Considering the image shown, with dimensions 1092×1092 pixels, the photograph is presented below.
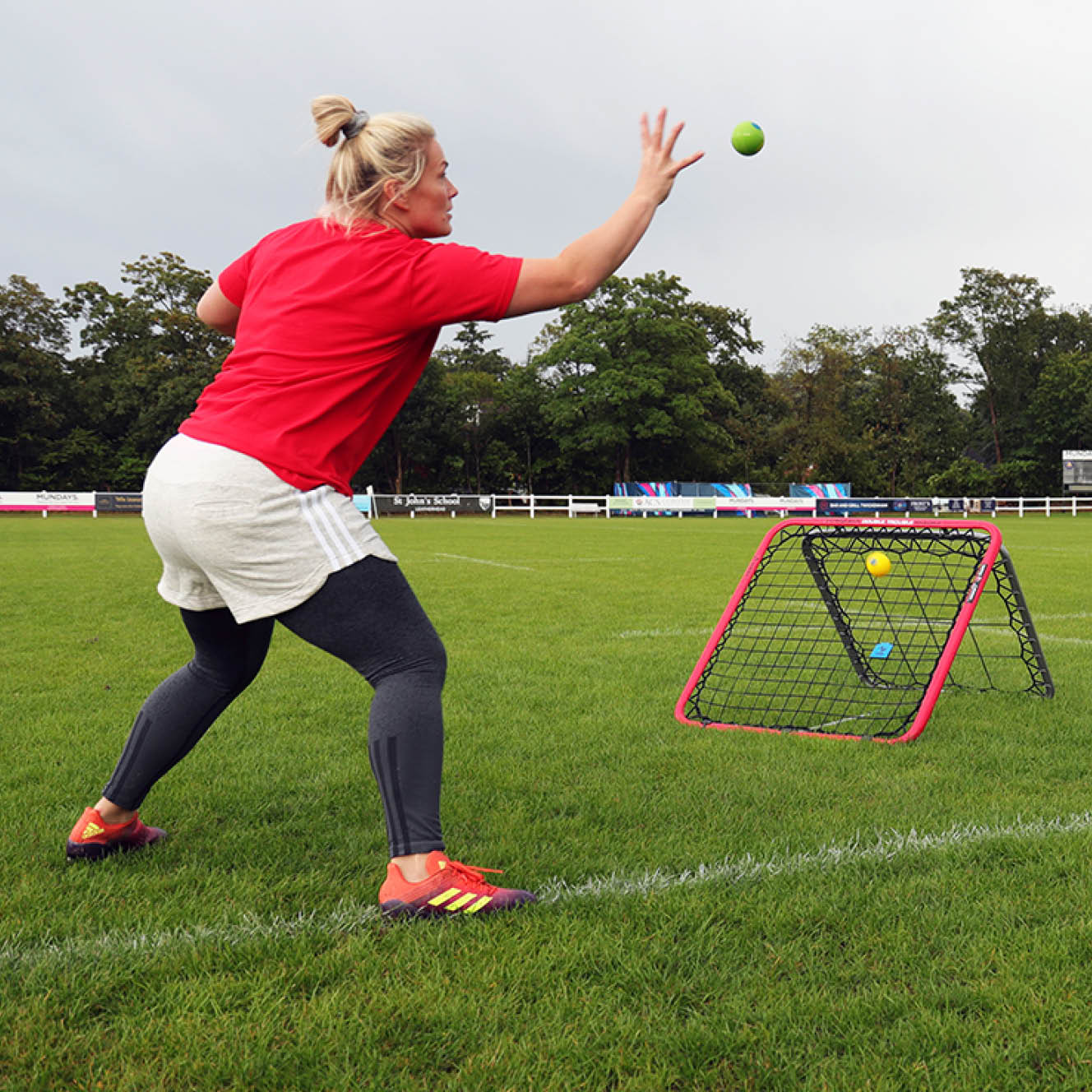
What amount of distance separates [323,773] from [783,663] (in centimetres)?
348

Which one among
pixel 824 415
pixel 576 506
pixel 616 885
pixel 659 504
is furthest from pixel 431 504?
pixel 616 885

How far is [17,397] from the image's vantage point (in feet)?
161

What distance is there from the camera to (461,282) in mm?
2289

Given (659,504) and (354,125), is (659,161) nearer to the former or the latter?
(354,125)

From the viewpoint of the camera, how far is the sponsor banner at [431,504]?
40125 millimetres

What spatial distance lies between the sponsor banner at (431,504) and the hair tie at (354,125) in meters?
37.4

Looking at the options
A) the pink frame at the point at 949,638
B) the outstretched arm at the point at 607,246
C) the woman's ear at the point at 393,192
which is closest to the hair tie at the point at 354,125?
the woman's ear at the point at 393,192

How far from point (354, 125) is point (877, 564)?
3872mm

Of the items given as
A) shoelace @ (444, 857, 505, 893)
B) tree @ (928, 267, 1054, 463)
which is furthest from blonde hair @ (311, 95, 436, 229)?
tree @ (928, 267, 1054, 463)

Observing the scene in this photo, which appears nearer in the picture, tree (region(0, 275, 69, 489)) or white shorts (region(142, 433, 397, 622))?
white shorts (region(142, 433, 397, 622))

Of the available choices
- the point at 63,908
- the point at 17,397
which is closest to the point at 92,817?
the point at 63,908

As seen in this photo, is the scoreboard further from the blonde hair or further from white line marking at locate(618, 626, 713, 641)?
the blonde hair

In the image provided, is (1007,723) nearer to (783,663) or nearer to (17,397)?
(783,663)

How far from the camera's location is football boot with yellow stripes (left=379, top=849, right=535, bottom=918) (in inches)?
94.9
